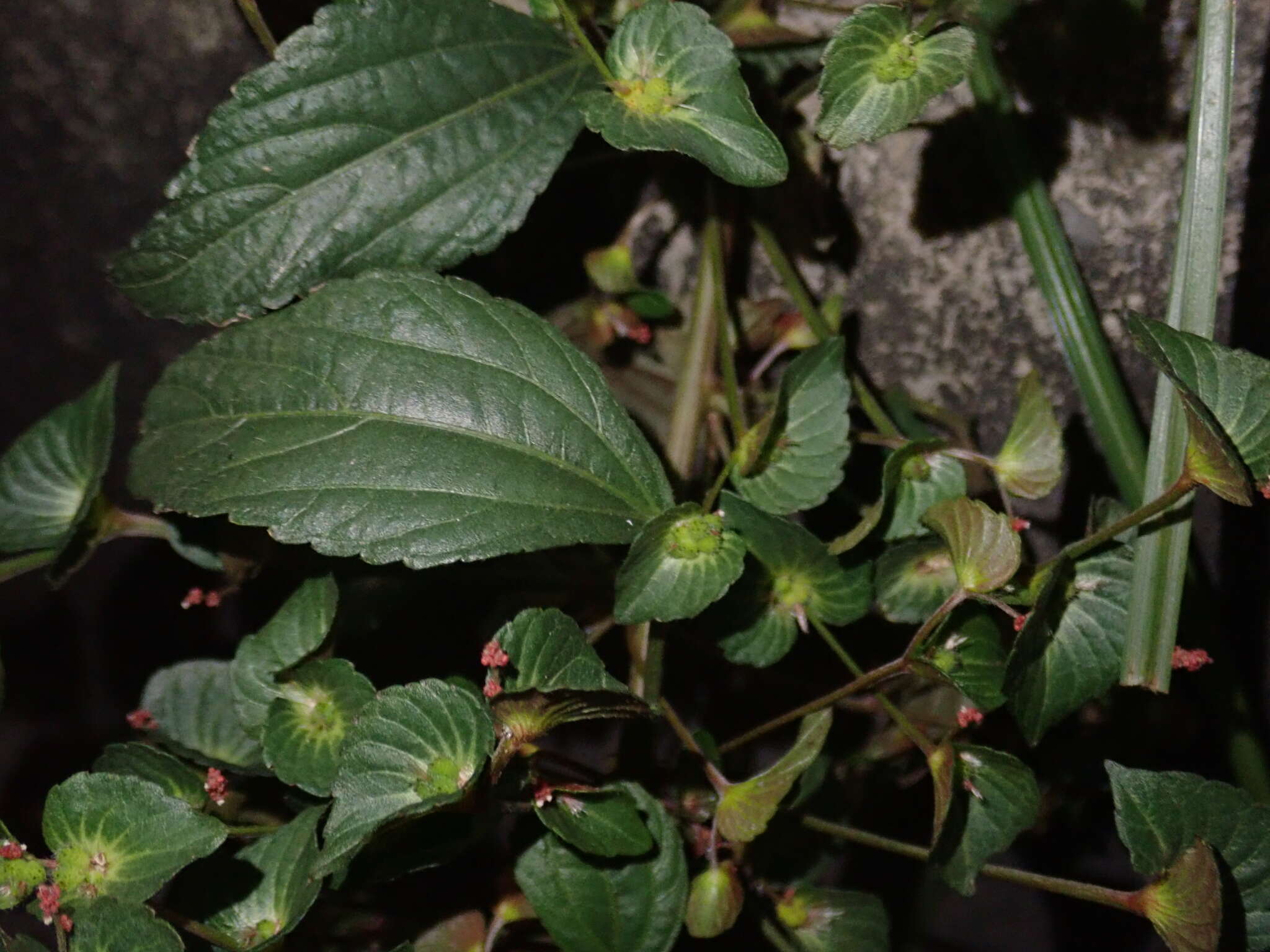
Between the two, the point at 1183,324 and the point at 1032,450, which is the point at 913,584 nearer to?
the point at 1032,450

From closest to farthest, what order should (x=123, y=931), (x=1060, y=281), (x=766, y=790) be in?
(x=123, y=931) < (x=766, y=790) < (x=1060, y=281)

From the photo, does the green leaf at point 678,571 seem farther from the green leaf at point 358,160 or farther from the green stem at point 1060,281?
the green stem at point 1060,281

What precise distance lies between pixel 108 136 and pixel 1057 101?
3.25ft

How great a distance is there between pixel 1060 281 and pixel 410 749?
67cm

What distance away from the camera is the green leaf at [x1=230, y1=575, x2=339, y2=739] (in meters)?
0.82

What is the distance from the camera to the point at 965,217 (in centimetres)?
101

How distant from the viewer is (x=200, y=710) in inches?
37.7

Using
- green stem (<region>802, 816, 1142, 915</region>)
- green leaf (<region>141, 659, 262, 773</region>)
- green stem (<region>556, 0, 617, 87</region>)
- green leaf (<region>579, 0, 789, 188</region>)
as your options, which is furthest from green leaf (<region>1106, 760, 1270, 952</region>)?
green leaf (<region>141, 659, 262, 773</region>)

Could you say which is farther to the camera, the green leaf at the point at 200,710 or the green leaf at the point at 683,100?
the green leaf at the point at 200,710

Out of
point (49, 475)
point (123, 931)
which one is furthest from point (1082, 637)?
point (49, 475)

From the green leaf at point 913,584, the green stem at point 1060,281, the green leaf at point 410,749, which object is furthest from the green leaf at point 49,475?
the green stem at point 1060,281

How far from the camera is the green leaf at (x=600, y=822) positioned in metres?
0.74

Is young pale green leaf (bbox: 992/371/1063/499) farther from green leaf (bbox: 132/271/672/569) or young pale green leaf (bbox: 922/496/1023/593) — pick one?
green leaf (bbox: 132/271/672/569)

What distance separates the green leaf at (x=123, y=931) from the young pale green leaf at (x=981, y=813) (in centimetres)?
54
